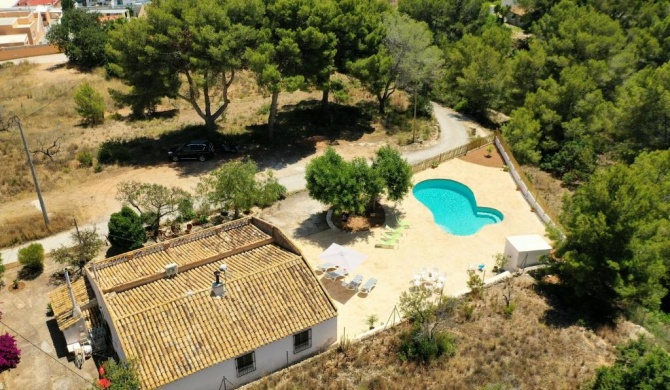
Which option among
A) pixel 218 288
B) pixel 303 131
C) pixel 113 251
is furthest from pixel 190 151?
pixel 218 288

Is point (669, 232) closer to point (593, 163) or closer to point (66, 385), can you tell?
point (593, 163)

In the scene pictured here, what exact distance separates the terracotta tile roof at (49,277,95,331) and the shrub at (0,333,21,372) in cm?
214

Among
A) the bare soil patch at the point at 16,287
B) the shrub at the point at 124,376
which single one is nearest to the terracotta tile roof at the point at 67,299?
the bare soil patch at the point at 16,287

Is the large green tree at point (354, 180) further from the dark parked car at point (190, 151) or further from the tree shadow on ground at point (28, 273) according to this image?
the tree shadow on ground at point (28, 273)

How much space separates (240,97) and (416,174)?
25.5 meters

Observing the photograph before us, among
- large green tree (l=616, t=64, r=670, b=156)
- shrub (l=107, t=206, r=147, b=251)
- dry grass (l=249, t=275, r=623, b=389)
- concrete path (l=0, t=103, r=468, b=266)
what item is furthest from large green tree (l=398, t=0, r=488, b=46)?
shrub (l=107, t=206, r=147, b=251)

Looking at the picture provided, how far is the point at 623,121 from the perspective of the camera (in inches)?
1807

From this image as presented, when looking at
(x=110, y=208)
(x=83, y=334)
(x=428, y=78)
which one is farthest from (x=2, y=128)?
(x=428, y=78)

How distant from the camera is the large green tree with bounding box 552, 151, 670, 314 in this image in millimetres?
26562

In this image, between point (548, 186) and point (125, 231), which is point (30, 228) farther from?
point (548, 186)

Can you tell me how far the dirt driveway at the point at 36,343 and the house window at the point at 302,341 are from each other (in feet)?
29.9

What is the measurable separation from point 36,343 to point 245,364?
10.7 meters

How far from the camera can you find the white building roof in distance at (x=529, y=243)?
1204 inches

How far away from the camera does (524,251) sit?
30375 millimetres
